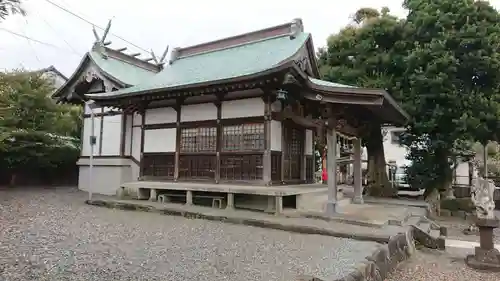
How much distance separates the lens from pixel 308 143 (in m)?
12.1

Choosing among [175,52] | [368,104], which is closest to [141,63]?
[175,52]

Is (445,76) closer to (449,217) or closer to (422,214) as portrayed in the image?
(422,214)

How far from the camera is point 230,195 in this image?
30.7 ft

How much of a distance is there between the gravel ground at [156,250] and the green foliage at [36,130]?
19.1 feet

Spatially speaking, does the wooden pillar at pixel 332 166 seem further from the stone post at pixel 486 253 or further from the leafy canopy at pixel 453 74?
the leafy canopy at pixel 453 74

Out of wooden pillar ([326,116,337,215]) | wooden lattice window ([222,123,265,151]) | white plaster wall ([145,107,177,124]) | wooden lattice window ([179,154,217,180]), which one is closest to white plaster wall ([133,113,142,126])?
white plaster wall ([145,107,177,124])

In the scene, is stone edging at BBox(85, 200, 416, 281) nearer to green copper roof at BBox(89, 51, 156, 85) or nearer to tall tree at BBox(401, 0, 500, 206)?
green copper roof at BBox(89, 51, 156, 85)

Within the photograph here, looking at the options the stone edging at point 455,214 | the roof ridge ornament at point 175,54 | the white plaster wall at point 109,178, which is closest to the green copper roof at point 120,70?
the roof ridge ornament at point 175,54

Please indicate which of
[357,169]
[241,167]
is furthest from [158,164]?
[357,169]

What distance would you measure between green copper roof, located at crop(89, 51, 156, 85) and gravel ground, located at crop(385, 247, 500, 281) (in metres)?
10.9

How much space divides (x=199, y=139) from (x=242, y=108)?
1.83m

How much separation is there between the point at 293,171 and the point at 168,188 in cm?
389

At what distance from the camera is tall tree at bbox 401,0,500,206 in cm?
1209

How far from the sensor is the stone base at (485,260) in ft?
21.2
